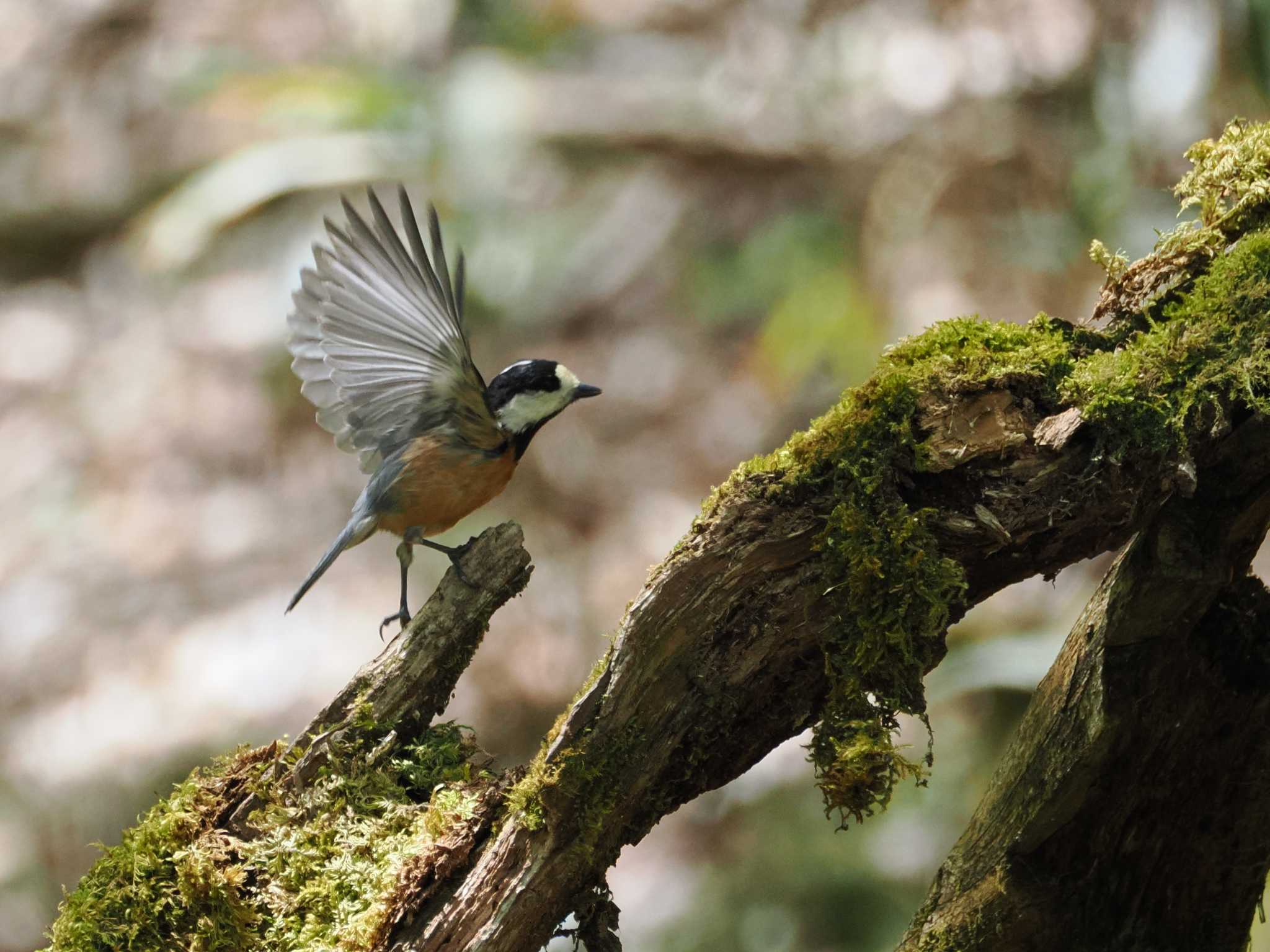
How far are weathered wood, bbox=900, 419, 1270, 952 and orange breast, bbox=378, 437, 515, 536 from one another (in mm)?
1350

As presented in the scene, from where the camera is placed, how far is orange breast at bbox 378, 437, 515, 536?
2.76 metres

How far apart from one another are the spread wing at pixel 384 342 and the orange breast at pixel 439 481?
4 centimetres

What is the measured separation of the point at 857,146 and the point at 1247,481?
15.9ft

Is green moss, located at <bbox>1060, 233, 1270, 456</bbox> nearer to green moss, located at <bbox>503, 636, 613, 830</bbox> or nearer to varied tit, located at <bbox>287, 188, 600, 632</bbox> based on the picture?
green moss, located at <bbox>503, 636, 613, 830</bbox>

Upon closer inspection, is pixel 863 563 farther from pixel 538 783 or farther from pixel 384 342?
pixel 384 342

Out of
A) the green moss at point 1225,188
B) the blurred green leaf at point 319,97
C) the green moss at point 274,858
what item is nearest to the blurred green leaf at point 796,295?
the blurred green leaf at point 319,97

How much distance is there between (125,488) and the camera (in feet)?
22.0

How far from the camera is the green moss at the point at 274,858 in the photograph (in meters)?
2.00

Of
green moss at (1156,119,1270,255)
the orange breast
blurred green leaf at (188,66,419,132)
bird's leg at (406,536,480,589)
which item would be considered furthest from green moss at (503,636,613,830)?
blurred green leaf at (188,66,419,132)

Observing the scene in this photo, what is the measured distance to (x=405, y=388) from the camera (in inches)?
107

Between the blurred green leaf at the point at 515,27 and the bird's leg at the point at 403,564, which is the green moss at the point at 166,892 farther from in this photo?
the blurred green leaf at the point at 515,27

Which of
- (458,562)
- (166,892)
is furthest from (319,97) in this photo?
(166,892)

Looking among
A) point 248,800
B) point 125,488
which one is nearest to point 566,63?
point 125,488

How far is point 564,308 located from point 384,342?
4.23 m
